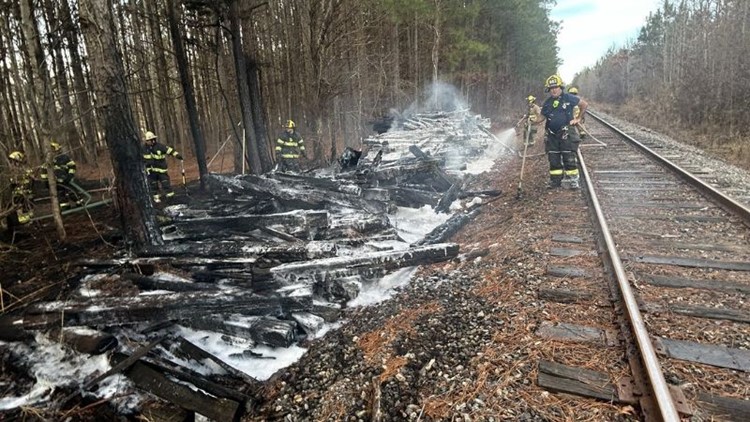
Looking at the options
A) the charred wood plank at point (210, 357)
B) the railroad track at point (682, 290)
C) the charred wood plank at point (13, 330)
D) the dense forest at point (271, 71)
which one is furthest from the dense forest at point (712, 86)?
the charred wood plank at point (13, 330)

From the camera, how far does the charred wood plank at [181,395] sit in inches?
131

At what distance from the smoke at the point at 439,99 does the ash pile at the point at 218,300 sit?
1758 centimetres

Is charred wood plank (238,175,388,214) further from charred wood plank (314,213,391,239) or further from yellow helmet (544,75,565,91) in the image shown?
yellow helmet (544,75,565,91)

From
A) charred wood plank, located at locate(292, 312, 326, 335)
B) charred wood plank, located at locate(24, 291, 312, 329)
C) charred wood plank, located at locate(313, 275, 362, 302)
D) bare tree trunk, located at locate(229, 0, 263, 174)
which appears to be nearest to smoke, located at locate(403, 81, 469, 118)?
bare tree trunk, located at locate(229, 0, 263, 174)

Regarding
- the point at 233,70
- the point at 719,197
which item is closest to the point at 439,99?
the point at 233,70

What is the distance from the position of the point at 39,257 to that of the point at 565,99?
11.3m

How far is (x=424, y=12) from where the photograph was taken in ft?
70.9

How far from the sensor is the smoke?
989 inches

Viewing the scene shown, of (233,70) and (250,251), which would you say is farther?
(233,70)

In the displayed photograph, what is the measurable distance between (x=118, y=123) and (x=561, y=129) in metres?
8.39

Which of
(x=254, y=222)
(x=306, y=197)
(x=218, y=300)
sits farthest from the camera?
(x=306, y=197)

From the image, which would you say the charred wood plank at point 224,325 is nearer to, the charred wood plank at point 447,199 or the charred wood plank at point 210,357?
the charred wood plank at point 210,357

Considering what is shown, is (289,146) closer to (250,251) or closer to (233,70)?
(250,251)

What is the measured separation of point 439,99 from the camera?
85.7 ft
